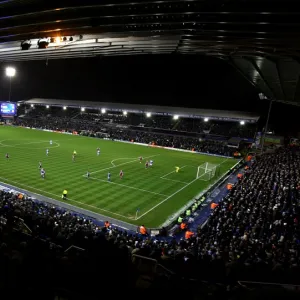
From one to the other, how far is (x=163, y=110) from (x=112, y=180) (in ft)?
125

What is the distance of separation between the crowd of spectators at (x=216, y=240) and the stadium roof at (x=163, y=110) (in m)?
26.2

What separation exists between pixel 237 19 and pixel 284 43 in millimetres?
2809

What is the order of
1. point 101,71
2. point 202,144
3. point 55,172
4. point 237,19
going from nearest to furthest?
1. point 237,19
2. point 55,172
3. point 202,144
4. point 101,71

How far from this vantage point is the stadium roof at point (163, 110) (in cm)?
5687

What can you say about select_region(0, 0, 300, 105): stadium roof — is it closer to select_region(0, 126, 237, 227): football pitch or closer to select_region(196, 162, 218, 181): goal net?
select_region(0, 126, 237, 227): football pitch

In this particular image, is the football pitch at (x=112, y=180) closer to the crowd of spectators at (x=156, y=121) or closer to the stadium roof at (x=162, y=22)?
the stadium roof at (x=162, y=22)

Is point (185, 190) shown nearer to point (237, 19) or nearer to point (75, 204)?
point (75, 204)

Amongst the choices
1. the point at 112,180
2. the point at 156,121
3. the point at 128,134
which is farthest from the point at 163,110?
the point at 112,180

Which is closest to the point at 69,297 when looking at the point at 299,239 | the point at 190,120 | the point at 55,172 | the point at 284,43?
the point at 284,43

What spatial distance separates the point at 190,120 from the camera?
6875cm

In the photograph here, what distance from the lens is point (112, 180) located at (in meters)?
29.2

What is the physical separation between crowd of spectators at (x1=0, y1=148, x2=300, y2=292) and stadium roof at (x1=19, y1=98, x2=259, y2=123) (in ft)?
85.9

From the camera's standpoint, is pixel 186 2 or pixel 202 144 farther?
pixel 202 144

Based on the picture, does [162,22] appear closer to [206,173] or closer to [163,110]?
[206,173]
